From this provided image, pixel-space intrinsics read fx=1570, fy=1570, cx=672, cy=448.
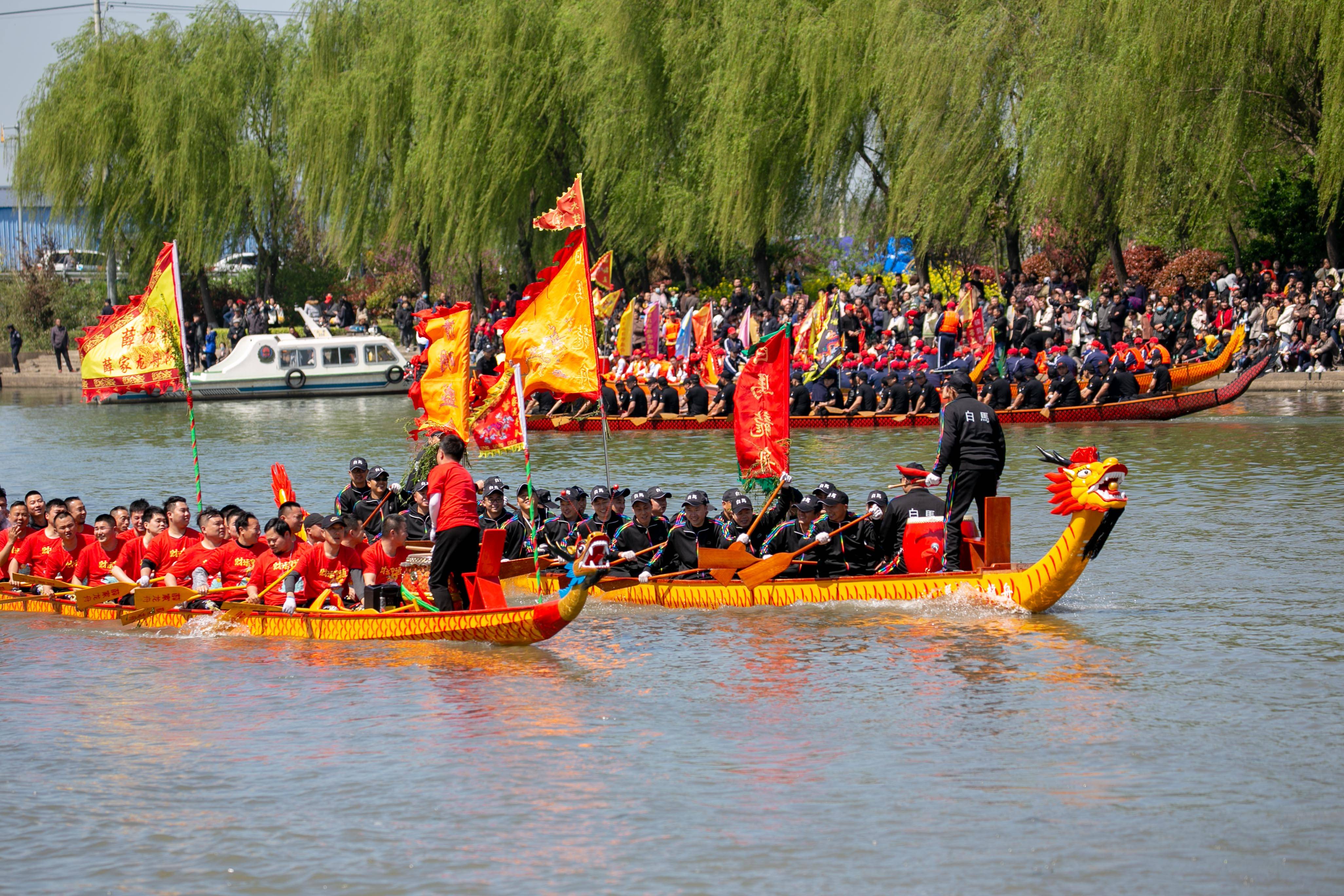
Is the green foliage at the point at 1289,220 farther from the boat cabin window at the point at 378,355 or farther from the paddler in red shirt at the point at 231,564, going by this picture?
the paddler in red shirt at the point at 231,564

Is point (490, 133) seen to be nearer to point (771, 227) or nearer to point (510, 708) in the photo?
point (771, 227)

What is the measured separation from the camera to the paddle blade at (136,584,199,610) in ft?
49.1

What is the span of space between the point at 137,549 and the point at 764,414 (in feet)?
21.9

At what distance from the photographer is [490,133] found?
143 ft

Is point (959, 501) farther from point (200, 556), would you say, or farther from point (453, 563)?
point (200, 556)

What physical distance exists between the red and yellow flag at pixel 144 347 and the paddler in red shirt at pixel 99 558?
5.58ft

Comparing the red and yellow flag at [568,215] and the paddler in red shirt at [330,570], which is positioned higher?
the red and yellow flag at [568,215]

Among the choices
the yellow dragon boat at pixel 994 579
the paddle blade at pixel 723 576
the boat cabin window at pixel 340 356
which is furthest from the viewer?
the boat cabin window at pixel 340 356

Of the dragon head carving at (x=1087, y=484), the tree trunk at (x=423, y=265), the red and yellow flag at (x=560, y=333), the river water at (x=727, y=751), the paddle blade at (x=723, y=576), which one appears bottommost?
the river water at (x=727, y=751)

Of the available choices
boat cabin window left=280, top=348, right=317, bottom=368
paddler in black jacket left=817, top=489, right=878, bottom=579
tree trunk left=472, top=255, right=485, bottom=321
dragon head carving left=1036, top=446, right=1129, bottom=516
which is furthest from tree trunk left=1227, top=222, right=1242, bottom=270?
dragon head carving left=1036, top=446, right=1129, bottom=516

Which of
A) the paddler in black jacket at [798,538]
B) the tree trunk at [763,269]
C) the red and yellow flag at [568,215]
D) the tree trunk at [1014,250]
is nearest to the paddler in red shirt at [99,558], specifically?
the red and yellow flag at [568,215]

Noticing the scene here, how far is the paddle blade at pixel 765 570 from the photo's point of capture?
1529 centimetres

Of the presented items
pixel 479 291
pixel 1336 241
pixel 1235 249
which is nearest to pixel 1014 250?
pixel 1235 249

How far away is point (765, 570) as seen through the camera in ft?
50.5
